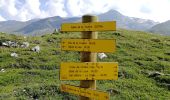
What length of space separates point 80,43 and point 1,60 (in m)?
29.9

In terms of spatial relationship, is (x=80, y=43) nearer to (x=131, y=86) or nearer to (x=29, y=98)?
(x=29, y=98)

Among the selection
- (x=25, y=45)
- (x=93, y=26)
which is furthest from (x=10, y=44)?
(x=93, y=26)

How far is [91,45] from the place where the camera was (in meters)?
12.5

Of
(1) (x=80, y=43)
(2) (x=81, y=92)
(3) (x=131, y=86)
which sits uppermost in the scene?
(1) (x=80, y=43)

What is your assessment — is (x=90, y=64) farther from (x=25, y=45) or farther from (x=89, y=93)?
(x=25, y=45)

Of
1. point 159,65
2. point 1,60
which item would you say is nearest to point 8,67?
point 1,60

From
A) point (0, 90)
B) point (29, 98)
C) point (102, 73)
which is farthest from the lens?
point (0, 90)

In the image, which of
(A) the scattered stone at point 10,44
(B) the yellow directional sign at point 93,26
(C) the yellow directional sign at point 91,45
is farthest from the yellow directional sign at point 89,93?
(A) the scattered stone at point 10,44

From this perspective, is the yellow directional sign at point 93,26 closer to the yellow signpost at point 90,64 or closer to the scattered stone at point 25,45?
the yellow signpost at point 90,64

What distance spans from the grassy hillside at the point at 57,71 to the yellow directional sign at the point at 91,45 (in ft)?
43.4

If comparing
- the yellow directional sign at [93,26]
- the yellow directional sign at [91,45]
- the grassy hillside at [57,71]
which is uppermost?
the yellow directional sign at [93,26]

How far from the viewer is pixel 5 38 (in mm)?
51844

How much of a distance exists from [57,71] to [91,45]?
2300 centimetres

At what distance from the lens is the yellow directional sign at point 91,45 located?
40.3 ft
